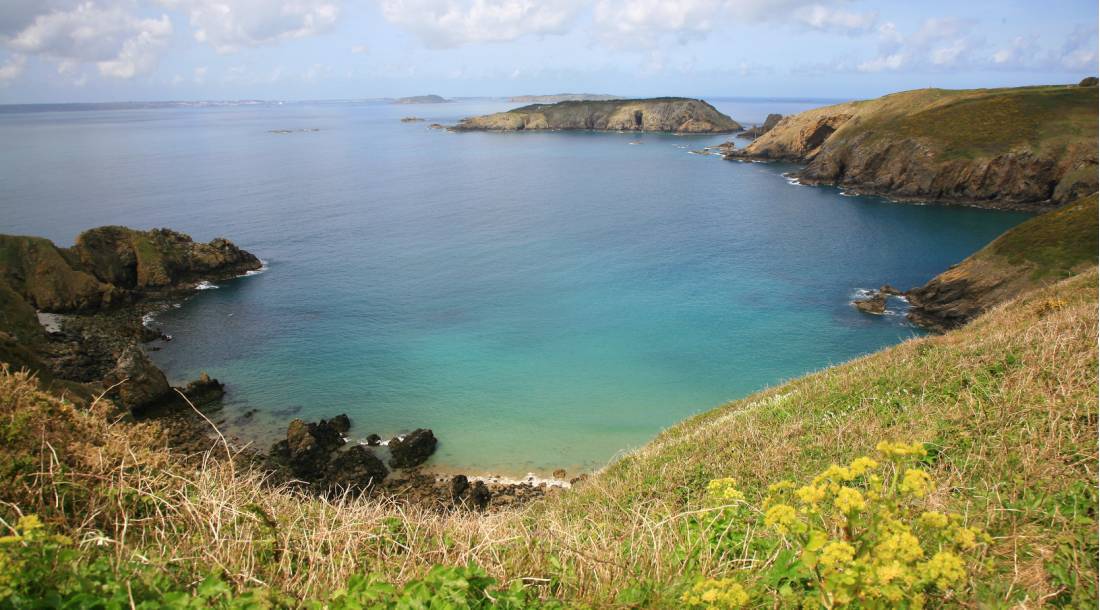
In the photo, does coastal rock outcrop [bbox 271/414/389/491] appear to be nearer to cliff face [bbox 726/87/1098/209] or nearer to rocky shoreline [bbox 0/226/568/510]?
rocky shoreline [bbox 0/226/568/510]

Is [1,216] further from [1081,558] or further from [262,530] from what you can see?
[1081,558]

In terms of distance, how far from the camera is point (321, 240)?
6594 centimetres

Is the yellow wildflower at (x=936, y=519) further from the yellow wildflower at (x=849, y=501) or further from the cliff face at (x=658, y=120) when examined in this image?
the cliff face at (x=658, y=120)

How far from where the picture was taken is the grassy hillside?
429 cm

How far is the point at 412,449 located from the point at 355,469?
→ 256 centimetres

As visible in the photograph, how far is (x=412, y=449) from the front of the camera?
2753 centimetres

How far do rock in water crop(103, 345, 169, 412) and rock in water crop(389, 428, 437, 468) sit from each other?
12.9 m

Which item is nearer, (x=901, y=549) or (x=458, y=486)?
(x=901, y=549)

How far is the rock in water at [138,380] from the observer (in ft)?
98.9

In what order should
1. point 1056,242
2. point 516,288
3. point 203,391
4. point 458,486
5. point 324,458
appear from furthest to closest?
1. point 516,288
2. point 1056,242
3. point 203,391
4. point 324,458
5. point 458,486

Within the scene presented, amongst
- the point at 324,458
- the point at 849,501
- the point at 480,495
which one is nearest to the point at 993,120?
the point at 480,495

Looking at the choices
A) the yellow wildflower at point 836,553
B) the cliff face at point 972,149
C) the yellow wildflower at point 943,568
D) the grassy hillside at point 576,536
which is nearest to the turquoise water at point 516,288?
the cliff face at point 972,149

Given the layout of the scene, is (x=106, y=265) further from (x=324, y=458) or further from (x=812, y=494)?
(x=812, y=494)

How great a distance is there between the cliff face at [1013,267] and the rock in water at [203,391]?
43280mm
